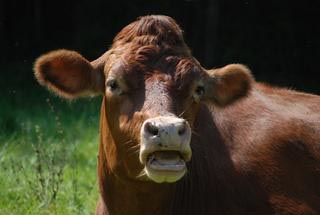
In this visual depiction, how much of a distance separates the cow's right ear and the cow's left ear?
2.57ft

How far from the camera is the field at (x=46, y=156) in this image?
7496 millimetres

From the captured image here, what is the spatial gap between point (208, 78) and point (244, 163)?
750 millimetres

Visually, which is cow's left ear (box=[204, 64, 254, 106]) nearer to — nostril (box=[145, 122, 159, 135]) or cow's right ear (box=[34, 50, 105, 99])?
cow's right ear (box=[34, 50, 105, 99])

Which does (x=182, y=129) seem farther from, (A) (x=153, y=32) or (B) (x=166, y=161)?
(A) (x=153, y=32)

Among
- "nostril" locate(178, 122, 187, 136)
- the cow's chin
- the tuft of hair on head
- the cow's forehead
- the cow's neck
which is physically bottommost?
the cow's neck

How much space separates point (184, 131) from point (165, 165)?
0.72 feet

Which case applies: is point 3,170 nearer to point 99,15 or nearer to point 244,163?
point 244,163

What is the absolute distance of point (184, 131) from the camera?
4484 millimetres

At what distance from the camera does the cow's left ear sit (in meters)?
5.65

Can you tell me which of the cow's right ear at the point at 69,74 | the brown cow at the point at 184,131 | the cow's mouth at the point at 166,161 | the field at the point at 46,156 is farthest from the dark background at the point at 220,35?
the cow's mouth at the point at 166,161

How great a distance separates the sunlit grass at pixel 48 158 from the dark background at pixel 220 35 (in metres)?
4.21

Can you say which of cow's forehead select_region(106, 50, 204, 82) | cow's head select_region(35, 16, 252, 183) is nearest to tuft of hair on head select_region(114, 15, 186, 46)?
cow's head select_region(35, 16, 252, 183)

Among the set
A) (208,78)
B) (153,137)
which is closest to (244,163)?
(208,78)

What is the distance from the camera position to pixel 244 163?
19.3ft
